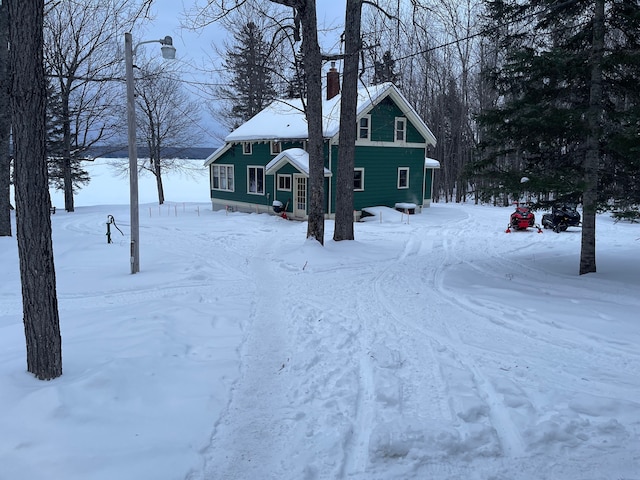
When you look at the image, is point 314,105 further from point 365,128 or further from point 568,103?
point 365,128

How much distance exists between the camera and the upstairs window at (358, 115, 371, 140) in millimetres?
22270

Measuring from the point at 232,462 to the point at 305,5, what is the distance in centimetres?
1052

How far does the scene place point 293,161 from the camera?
20984 millimetres

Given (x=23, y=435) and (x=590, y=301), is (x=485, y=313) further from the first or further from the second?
(x=23, y=435)

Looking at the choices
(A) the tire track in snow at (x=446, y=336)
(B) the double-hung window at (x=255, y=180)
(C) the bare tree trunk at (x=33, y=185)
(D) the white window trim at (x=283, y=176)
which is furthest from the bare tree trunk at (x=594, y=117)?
(B) the double-hung window at (x=255, y=180)

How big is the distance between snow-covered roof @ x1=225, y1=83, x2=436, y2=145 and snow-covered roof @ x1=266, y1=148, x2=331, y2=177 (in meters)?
0.76

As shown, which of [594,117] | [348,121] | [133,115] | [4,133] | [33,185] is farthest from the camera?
[4,133]

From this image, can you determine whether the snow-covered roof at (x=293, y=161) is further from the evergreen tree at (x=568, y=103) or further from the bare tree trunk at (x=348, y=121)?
the evergreen tree at (x=568, y=103)

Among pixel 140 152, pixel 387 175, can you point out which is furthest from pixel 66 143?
pixel 387 175

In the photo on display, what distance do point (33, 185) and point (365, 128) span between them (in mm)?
19728

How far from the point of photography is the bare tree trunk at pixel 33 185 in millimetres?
3916

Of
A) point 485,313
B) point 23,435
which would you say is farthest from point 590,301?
point 23,435

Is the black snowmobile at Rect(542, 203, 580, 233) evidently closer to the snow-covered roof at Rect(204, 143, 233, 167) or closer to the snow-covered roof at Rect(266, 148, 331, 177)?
the snow-covered roof at Rect(266, 148, 331, 177)

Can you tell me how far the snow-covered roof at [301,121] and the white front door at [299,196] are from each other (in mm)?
2043
